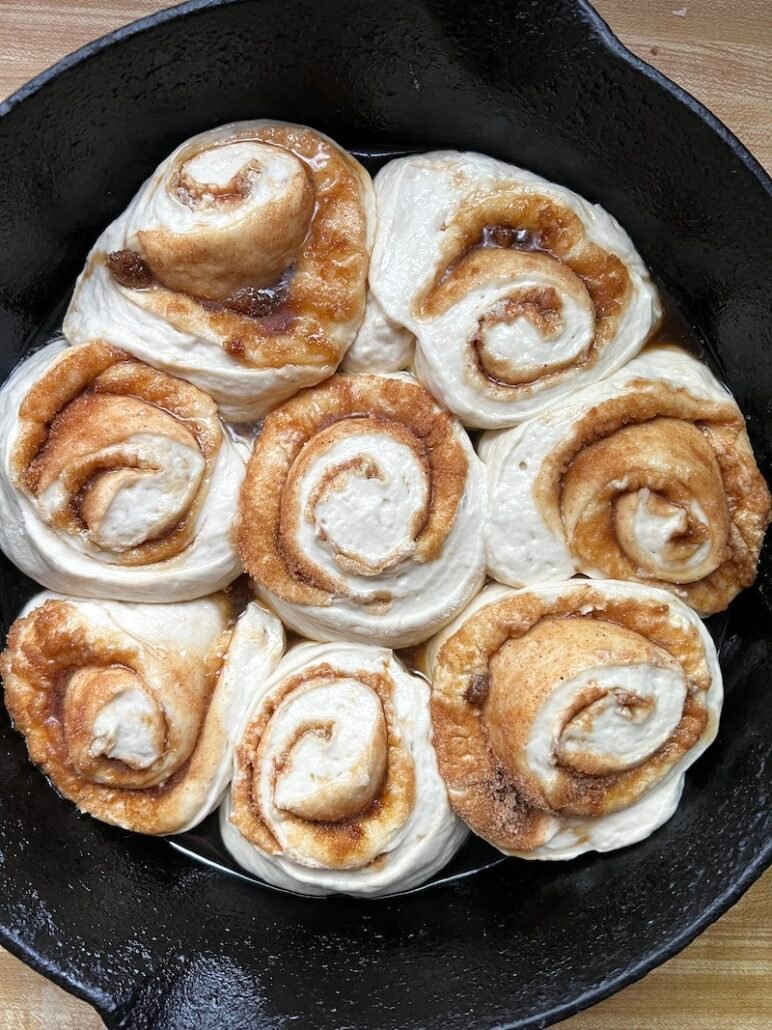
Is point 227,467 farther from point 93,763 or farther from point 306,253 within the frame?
point 93,763

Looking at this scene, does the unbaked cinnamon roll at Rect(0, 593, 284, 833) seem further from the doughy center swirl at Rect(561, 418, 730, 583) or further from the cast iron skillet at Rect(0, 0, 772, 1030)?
the doughy center swirl at Rect(561, 418, 730, 583)

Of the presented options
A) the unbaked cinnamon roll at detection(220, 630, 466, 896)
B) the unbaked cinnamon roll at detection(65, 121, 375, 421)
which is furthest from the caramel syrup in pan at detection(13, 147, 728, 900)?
the unbaked cinnamon roll at detection(65, 121, 375, 421)

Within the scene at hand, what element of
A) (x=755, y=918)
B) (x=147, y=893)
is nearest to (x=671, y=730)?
(x=755, y=918)

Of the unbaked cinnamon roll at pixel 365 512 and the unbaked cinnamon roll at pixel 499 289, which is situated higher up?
the unbaked cinnamon roll at pixel 499 289

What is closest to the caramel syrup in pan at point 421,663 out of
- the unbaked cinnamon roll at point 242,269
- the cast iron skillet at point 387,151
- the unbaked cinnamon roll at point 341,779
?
the cast iron skillet at point 387,151

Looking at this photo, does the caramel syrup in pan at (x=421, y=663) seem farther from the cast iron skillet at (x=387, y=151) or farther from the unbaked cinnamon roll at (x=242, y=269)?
the unbaked cinnamon roll at (x=242, y=269)

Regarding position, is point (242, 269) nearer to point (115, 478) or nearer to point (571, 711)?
point (115, 478)

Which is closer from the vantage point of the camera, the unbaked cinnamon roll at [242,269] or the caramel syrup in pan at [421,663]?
the unbaked cinnamon roll at [242,269]
